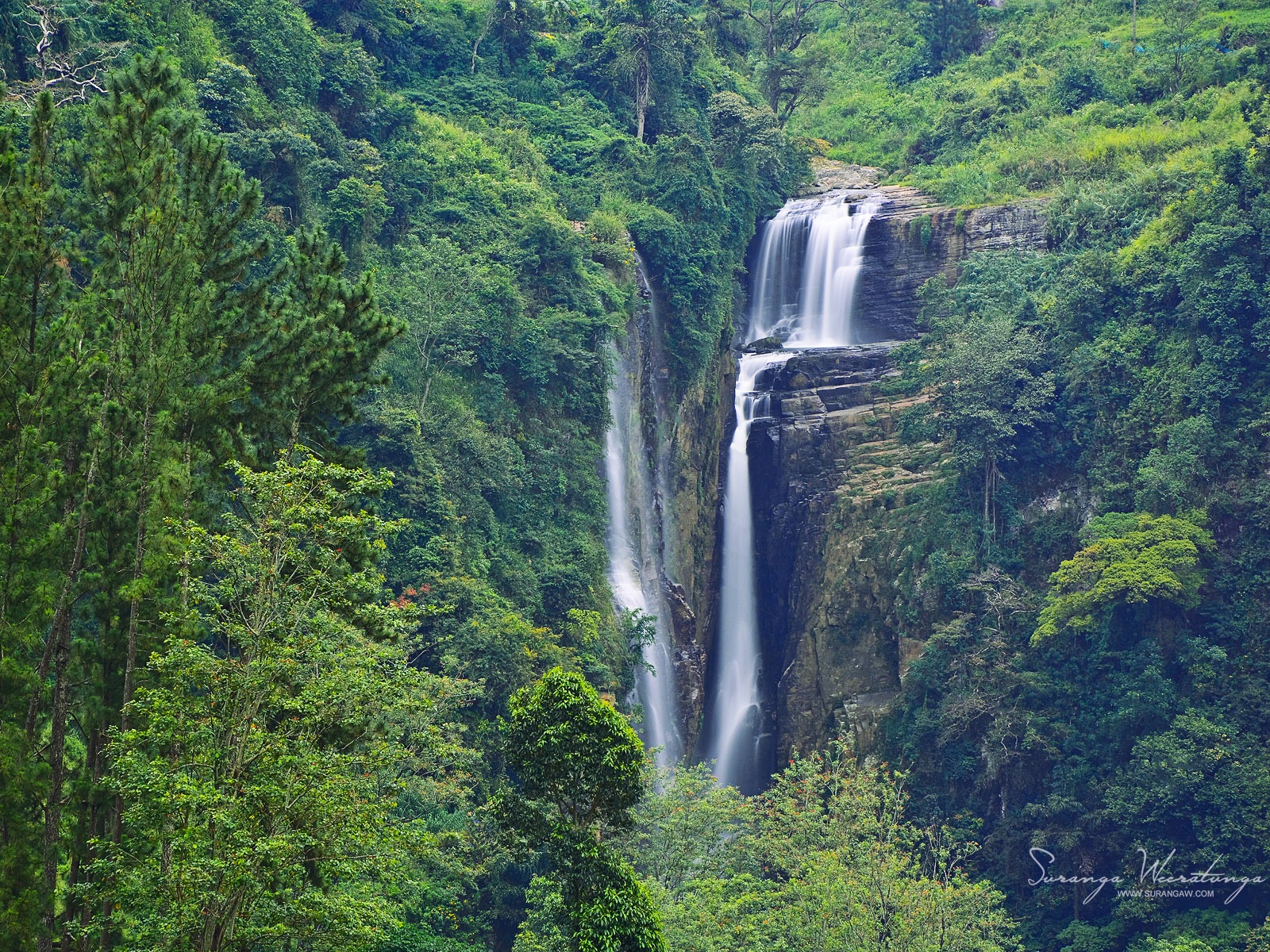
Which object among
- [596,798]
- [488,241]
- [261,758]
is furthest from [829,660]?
[261,758]

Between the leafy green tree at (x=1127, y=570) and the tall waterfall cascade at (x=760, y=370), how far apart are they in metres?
7.97

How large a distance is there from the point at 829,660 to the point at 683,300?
32.5 ft

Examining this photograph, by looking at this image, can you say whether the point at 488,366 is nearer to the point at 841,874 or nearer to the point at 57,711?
the point at 841,874

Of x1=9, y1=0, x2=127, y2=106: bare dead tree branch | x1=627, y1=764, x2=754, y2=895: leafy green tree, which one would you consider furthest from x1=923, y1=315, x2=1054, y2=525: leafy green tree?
x1=9, y1=0, x2=127, y2=106: bare dead tree branch

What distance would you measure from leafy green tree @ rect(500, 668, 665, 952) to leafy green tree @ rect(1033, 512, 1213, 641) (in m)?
16.6

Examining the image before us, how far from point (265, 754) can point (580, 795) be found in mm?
5109

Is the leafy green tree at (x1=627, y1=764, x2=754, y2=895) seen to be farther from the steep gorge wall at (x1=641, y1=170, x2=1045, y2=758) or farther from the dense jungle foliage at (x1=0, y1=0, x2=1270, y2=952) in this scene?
the steep gorge wall at (x1=641, y1=170, x2=1045, y2=758)

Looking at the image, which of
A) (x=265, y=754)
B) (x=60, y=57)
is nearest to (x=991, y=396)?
(x=60, y=57)

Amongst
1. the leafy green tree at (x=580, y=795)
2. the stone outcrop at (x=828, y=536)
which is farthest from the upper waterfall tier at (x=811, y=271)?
the leafy green tree at (x=580, y=795)

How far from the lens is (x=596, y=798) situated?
15633 millimetres

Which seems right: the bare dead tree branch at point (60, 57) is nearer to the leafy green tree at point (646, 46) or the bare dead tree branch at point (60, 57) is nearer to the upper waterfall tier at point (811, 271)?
the leafy green tree at point (646, 46)

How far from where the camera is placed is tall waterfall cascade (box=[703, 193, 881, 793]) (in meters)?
34.1

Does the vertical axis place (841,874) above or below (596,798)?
below

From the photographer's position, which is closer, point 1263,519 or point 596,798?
point 596,798
